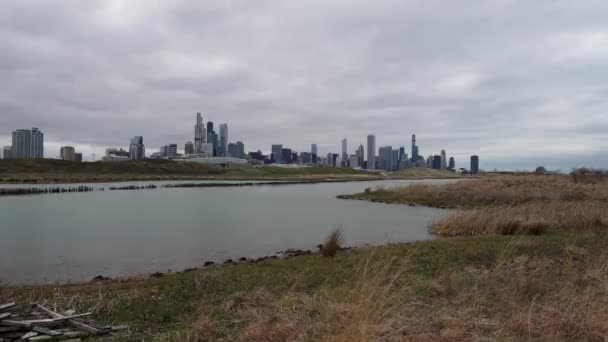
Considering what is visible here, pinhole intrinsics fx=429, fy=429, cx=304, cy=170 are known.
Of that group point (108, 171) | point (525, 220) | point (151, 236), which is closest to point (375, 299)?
point (525, 220)

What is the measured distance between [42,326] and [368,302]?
4.57 meters

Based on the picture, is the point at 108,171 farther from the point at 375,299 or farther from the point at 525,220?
the point at 375,299

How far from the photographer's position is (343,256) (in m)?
14.7

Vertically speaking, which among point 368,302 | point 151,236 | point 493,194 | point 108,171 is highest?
point 368,302

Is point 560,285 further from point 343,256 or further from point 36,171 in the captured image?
point 36,171

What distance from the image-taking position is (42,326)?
238 inches

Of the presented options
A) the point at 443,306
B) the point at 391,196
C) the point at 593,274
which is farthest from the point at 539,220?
the point at 391,196

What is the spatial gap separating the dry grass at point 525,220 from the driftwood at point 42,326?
55.9ft

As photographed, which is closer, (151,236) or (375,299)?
(375,299)

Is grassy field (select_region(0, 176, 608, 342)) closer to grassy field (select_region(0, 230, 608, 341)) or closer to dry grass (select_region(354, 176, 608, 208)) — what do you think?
grassy field (select_region(0, 230, 608, 341))

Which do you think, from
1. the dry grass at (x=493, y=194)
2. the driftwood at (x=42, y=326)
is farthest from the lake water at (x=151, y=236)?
the dry grass at (x=493, y=194)

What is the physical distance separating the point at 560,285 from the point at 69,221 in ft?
96.7

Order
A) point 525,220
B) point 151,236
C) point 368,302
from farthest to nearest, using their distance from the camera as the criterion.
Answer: point 151,236
point 525,220
point 368,302

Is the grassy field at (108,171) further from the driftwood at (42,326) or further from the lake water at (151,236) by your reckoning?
the driftwood at (42,326)
